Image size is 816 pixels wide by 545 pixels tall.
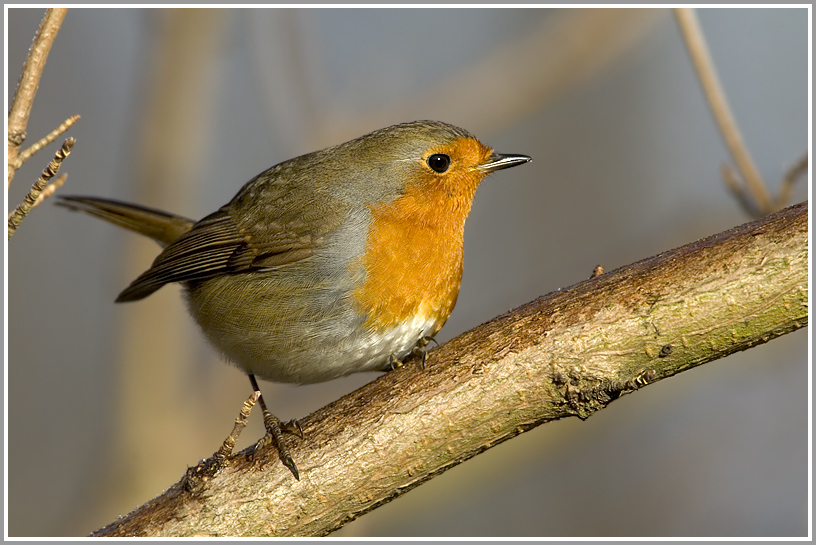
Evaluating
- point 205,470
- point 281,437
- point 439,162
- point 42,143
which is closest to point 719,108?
point 439,162

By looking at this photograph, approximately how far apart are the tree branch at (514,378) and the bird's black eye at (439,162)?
113 cm

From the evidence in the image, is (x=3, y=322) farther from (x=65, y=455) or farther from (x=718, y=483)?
(x=718, y=483)

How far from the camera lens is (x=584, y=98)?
753 centimetres

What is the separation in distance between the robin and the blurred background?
2.80ft

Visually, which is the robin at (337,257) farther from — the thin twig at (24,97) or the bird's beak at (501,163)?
the thin twig at (24,97)

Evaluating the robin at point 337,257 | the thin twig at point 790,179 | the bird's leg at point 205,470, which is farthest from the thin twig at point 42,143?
the thin twig at point 790,179

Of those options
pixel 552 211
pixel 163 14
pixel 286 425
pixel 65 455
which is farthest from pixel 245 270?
pixel 552 211

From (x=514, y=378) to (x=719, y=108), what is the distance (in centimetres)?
180

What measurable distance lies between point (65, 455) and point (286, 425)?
4268 mm

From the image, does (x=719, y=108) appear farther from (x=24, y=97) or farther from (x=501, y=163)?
(x=24, y=97)

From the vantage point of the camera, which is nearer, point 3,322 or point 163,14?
point 3,322

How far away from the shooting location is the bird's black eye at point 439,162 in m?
3.75

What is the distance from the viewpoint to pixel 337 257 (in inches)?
136

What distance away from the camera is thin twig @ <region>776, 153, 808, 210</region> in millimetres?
3377
